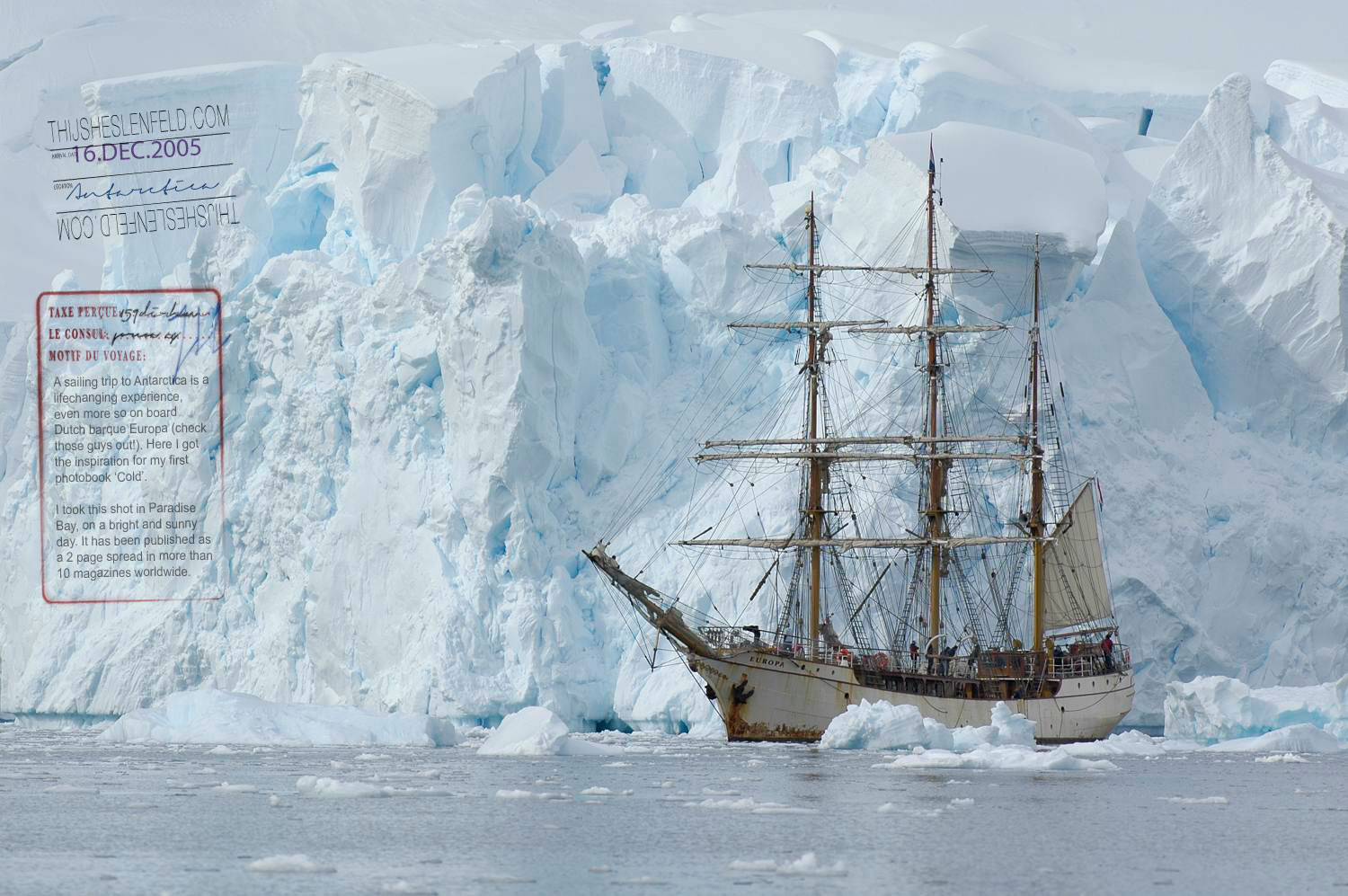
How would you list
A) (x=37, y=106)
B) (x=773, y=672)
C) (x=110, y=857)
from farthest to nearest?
(x=37, y=106), (x=773, y=672), (x=110, y=857)

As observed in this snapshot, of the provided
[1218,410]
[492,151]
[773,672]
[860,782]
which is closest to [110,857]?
[860,782]

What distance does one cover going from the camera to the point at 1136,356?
110 ft

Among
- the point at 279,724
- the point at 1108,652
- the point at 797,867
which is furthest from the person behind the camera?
the point at 1108,652

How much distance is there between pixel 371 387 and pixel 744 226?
6801 mm

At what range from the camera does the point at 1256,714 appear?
28.4 m

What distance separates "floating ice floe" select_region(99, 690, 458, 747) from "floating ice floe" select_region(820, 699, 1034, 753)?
5.50m

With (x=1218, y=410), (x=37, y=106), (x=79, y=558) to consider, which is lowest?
(x=79, y=558)

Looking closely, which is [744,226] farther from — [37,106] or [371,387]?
[37,106]

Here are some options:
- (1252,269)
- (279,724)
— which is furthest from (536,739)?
(1252,269)

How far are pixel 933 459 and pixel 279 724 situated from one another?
11218 millimetres

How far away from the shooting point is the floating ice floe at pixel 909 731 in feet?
85.5
